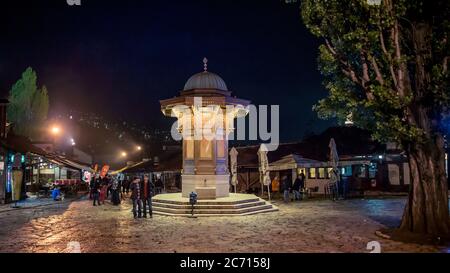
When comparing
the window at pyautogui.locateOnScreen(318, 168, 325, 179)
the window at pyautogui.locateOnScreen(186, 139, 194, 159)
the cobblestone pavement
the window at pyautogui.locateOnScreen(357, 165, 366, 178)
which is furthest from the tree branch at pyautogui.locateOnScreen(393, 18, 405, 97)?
the window at pyautogui.locateOnScreen(357, 165, 366, 178)

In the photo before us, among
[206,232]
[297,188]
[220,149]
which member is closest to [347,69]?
[206,232]

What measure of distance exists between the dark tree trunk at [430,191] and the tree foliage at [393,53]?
0.49 meters

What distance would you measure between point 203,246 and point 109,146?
75083mm

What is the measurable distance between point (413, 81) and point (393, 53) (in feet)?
4.04

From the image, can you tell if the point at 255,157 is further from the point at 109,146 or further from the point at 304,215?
the point at 109,146

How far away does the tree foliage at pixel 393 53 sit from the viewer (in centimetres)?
1111

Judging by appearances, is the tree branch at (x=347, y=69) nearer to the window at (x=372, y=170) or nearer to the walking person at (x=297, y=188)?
the walking person at (x=297, y=188)

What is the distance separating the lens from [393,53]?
11820 millimetres

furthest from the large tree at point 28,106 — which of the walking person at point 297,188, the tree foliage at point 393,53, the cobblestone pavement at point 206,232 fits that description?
the tree foliage at point 393,53

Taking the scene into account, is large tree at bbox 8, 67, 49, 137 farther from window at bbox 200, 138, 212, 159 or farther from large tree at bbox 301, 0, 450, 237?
large tree at bbox 301, 0, 450, 237

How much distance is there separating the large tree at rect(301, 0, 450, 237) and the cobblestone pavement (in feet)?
5.67

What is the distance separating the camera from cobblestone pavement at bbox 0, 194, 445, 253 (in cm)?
1062

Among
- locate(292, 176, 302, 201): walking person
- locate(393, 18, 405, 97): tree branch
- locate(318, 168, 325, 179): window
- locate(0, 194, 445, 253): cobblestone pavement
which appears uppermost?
locate(393, 18, 405, 97): tree branch

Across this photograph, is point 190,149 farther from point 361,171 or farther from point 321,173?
point 361,171
